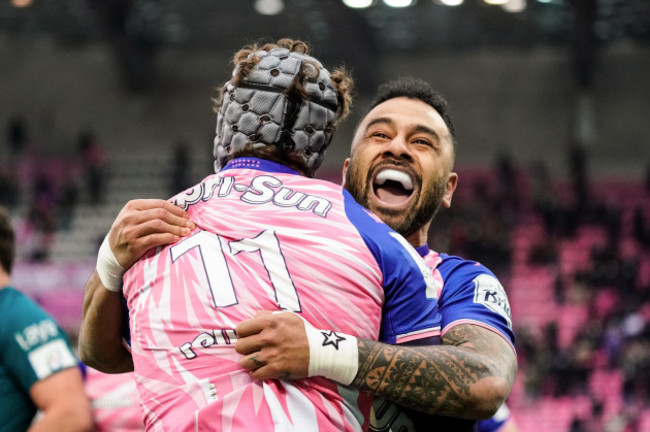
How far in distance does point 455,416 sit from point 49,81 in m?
22.7

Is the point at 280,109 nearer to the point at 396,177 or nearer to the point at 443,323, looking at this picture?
the point at 443,323

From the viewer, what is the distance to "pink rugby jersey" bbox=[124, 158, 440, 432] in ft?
6.51

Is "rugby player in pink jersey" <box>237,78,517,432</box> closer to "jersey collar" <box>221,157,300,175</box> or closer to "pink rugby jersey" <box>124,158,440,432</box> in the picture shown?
"pink rugby jersey" <box>124,158,440,432</box>

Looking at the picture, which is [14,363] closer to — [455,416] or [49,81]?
[455,416]

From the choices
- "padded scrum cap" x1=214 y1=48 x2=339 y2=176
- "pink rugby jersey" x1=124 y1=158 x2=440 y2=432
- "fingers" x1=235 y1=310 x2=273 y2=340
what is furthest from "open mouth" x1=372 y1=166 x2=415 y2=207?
"fingers" x1=235 y1=310 x2=273 y2=340

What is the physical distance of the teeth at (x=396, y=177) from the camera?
3064 millimetres

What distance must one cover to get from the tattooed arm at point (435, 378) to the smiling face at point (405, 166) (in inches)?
35.1

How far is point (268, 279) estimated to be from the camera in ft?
6.70

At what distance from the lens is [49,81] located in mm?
23109

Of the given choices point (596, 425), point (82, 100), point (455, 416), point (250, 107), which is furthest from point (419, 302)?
point (82, 100)

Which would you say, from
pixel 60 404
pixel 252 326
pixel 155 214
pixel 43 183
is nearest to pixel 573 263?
pixel 43 183

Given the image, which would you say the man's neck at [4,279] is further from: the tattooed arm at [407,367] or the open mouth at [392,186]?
the tattooed arm at [407,367]

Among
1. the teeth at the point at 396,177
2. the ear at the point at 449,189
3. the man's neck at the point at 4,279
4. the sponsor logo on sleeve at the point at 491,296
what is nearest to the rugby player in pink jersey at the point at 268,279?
the sponsor logo on sleeve at the point at 491,296

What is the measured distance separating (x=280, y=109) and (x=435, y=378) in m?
0.78
